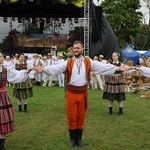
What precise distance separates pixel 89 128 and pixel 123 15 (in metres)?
27.6

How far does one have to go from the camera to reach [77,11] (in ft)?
61.1

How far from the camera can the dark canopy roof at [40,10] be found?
18812 mm

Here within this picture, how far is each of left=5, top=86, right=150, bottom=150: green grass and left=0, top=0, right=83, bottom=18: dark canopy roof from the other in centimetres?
1056

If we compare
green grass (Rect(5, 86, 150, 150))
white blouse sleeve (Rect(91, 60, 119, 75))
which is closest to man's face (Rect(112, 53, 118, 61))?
green grass (Rect(5, 86, 150, 150))

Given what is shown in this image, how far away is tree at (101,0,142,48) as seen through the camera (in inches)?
1276

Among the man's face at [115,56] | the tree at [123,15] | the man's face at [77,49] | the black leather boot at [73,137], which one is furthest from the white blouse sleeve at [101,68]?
the tree at [123,15]

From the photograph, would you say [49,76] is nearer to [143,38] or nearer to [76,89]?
[76,89]

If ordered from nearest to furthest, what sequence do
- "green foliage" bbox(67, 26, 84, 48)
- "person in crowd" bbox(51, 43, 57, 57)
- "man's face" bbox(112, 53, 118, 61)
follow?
"man's face" bbox(112, 53, 118, 61) → "person in crowd" bbox(51, 43, 57, 57) → "green foliage" bbox(67, 26, 84, 48)

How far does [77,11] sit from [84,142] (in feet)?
46.3

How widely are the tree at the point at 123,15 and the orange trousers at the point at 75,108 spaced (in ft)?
92.0

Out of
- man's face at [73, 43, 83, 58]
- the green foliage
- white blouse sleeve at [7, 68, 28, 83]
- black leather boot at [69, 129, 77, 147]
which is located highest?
the green foliage

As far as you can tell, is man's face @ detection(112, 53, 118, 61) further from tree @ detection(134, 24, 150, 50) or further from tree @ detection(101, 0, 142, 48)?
tree @ detection(134, 24, 150, 50)

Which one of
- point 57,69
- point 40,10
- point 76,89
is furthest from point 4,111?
point 40,10

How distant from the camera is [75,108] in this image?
197 inches
